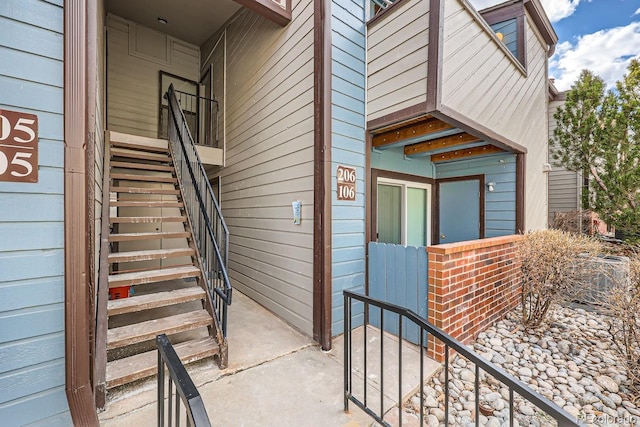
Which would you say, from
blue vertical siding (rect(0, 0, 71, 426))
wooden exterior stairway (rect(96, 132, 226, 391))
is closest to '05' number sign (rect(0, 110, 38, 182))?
blue vertical siding (rect(0, 0, 71, 426))

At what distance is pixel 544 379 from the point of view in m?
2.46

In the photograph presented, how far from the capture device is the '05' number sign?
1.50 m

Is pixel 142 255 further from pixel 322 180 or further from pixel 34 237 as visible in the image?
pixel 322 180

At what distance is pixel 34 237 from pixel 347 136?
2753 millimetres

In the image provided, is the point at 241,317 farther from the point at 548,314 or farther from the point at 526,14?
the point at 526,14

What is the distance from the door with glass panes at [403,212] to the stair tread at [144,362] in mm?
3027

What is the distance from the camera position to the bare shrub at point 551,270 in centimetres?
320

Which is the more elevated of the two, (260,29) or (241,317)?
(260,29)

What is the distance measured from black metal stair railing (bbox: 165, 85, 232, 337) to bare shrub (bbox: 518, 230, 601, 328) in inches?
137

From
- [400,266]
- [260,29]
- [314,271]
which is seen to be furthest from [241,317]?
[260,29]

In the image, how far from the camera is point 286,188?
352 centimetres

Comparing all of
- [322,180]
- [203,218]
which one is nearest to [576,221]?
[322,180]

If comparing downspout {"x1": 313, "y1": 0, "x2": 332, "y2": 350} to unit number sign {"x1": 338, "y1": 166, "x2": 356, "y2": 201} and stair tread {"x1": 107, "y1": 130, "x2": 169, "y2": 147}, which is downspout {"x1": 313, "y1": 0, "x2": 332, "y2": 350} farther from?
stair tread {"x1": 107, "y1": 130, "x2": 169, "y2": 147}

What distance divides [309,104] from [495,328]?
349cm
